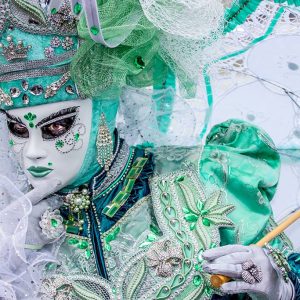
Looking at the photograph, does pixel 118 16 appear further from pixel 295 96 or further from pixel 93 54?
pixel 295 96

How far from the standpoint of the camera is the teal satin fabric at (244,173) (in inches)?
79.5

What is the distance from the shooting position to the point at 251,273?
172 centimetres

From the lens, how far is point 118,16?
180cm

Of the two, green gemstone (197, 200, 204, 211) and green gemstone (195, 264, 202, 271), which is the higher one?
green gemstone (197, 200, 204, 211)

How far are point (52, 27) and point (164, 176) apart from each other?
504 millimetres

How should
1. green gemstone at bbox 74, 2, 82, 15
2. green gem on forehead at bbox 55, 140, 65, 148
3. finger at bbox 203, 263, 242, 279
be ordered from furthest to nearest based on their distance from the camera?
green gem on forehead at bbox 55, 140, 65, 148 < green gemstone at bbox 74, 2, 82, 15 < finger at bbox 203, 263, 242, 279

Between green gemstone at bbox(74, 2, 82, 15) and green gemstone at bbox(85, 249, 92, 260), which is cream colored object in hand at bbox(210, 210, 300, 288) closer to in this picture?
green gemstone at bbox(85, 249, 92, 260)

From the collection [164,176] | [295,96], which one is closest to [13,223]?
[164,176]

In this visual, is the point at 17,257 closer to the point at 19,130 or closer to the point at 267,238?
the point at 19,130

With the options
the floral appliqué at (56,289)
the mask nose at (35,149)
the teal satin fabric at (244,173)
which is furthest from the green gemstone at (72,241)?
the teal satin fabric at (244,173)

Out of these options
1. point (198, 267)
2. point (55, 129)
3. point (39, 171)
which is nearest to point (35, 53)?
point (55, 129)

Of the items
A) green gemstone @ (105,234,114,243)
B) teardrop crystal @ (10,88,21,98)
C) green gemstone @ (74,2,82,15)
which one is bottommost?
green gemstone @ (105,234,114,243)

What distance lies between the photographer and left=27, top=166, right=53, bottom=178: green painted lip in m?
1.89

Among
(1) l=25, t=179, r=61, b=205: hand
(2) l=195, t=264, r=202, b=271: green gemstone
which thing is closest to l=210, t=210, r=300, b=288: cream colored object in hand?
(2) l=195, t=264, r=202, b=271: green gemstone
